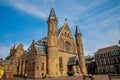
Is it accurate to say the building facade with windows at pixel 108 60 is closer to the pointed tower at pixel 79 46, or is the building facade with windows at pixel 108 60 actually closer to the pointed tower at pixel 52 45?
the pointed tower at pixel 79 46

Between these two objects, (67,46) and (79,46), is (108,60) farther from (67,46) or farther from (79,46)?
(67,46)

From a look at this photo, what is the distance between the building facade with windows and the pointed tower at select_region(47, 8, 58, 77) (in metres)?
37.3

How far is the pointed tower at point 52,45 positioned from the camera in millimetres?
35584

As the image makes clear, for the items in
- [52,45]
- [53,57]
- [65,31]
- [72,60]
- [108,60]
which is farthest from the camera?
[108,60]

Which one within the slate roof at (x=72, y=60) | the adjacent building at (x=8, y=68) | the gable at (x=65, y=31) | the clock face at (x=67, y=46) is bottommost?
→ the adjacent building at (x=8, y=68)

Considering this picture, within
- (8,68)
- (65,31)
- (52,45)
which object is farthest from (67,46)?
(8,68)

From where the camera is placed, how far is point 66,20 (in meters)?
47.9

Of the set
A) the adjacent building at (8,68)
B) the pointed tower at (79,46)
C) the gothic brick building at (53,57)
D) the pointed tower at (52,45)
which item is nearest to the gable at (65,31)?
the gothic brick building at (53,57)

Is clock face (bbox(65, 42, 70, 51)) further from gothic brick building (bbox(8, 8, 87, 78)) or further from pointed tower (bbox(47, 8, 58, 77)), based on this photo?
pointed tower (bbox(47, 8, 58, 77))

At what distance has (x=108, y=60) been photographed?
62.8 m

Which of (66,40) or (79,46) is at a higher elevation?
(66,40)

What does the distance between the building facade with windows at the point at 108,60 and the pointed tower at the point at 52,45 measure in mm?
37282

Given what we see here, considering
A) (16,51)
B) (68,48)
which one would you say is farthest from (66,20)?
(16,51)

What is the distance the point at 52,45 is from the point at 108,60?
130 feet
